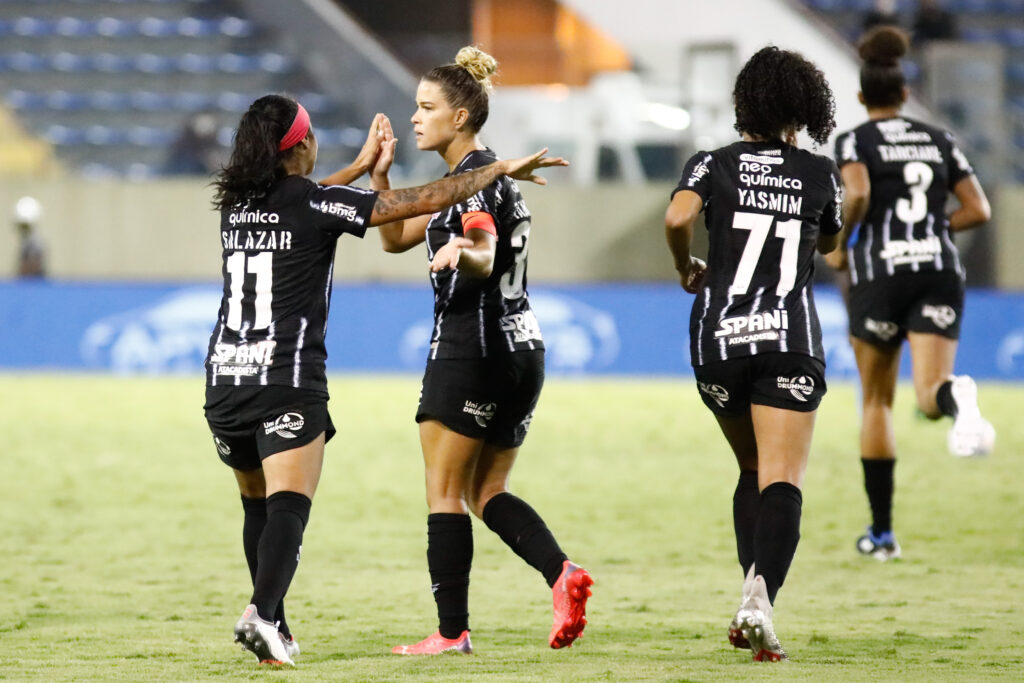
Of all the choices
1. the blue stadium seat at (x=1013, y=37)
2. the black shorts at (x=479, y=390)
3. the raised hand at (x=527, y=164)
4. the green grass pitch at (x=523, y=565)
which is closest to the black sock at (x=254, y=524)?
the green grass pitch at (x=523, y=565)

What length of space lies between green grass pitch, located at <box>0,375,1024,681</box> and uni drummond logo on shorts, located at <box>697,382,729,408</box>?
798 millimetres

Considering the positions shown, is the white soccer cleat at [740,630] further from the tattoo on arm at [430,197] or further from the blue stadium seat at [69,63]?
the blue stadium seat at [69,63]

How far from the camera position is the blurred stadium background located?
17.6 metres

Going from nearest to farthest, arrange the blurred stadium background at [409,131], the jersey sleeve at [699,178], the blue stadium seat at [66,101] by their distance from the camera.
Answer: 1. the jersey sleeve at [699,178]
2. the blurred stadium background at [409,131]
3. the blue stadium seat at [66,101]

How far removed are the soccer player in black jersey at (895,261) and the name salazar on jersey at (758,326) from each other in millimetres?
2210

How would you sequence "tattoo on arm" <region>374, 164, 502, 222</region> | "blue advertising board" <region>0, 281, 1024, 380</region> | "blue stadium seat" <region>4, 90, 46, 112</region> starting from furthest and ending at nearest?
"blue stadium seat" <region>4, 90, 46, 112</region>
"blue advertising board" <region>0, 281, 1024, 380</region>
"tattoo on arm" <region>374, 164, 502, 222</region>

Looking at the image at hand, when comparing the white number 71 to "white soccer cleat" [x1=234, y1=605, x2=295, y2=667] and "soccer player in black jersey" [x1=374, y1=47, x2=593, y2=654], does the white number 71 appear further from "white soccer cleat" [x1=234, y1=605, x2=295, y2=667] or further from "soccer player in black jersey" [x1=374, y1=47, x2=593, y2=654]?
"white soccer cleat" [x1=234, y1=605, x2=295, y2=667]

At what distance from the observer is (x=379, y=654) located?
4742 mm

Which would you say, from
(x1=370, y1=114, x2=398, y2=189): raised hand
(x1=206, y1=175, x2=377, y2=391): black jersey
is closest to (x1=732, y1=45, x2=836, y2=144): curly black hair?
(x1=370, y1=114, x2=398, y2=189): raised hand

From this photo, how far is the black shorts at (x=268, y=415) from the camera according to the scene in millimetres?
4547

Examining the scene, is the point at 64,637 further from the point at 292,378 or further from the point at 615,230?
the point at 615,230

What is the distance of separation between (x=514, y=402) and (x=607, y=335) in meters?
12.9

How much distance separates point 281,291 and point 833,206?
5.87ft

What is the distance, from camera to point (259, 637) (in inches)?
168
